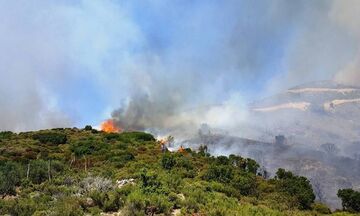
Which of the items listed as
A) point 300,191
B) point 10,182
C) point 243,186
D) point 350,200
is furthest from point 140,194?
point 350,200

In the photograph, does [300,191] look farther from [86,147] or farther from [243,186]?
[86,147]

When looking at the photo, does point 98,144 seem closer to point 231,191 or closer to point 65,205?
point 231,191

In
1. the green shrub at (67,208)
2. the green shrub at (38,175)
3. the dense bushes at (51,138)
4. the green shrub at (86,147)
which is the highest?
the dense bushes at (51,138)

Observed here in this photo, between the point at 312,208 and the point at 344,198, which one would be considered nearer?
the point at 312,208

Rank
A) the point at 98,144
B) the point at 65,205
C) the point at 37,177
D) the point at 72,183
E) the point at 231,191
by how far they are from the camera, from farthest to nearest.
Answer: the point at 98,144
the point at 37,177
the point at 231,191
the point at 72,183
the point at 65,205

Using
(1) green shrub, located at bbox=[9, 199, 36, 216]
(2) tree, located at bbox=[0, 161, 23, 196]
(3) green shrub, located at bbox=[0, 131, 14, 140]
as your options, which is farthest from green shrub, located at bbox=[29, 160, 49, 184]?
(3) green shrub, located at bbox=[0, 131, 14, 140]

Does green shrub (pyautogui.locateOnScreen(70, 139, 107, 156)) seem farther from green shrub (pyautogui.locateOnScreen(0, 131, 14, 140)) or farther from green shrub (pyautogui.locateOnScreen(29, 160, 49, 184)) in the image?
green shrub (pyautogui.locateOnScreen(29, 160, 49, 184))

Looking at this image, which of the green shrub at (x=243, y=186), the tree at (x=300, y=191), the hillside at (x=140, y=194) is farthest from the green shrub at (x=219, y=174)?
the tree at (x=300, y=191)

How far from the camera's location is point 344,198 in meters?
57.5

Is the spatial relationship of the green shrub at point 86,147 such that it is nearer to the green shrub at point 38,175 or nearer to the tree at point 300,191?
the green shrub at point 38,175

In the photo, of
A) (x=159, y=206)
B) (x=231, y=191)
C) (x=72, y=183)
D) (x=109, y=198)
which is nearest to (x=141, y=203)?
→ (x=159, y=206)

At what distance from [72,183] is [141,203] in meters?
11.6

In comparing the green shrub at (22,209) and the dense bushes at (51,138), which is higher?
the dense bushes at (51,138)

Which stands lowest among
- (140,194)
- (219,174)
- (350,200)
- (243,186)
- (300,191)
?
(140,194)
